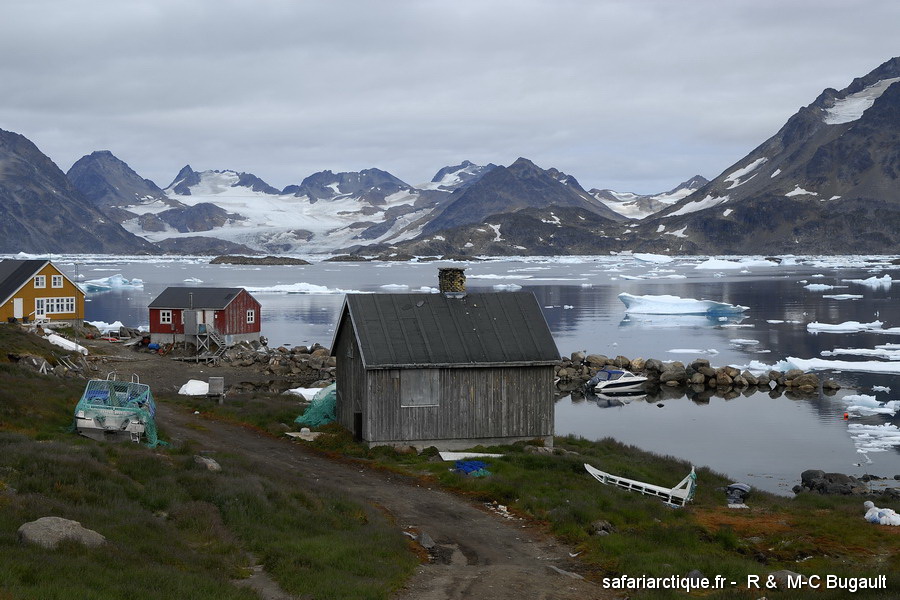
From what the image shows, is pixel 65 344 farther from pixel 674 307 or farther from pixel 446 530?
pixel 674 307

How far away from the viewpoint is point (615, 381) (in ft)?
155

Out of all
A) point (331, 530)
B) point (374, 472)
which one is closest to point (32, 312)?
point (374, 472)

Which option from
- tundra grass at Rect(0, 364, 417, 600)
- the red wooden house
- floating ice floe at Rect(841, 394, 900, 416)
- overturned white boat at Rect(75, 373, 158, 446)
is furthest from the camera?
the red wooden house

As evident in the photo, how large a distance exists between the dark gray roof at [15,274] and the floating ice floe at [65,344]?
22.9ft

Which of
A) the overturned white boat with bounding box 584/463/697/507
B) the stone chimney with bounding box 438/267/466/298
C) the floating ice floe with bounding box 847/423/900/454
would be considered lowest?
the floating ice floe with bounding box 847/423/900/454

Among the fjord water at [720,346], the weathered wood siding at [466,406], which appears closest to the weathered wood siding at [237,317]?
the fjord water at [720,346]

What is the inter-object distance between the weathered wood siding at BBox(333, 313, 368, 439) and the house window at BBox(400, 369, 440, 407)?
1.09 m

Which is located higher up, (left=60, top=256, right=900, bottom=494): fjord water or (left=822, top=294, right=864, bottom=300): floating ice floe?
(left=822, top=294, right=864, bottom=300): floating ice floe

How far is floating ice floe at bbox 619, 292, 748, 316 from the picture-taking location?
276 feet

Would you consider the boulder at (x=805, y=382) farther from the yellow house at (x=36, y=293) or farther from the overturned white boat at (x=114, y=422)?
the yellow house at (x=36, y=293)

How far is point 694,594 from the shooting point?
A: 12.3 meters

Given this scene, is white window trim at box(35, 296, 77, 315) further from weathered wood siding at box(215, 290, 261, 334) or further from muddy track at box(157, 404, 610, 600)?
muddy track at box(157, 404, 610, 600)

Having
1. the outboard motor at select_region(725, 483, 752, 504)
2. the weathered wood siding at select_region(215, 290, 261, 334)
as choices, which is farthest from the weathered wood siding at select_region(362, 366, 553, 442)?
the weathered wood siding at select_region(215, 290, 261, 334)

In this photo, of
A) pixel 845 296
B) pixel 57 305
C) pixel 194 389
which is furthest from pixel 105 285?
pixel 845 296
